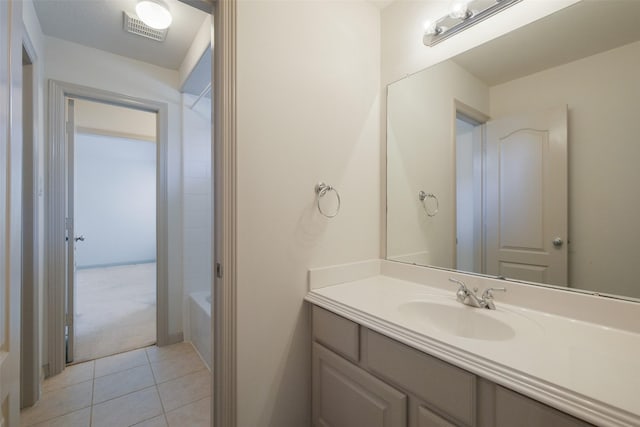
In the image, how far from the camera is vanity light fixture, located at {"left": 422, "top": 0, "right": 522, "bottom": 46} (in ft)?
3.91

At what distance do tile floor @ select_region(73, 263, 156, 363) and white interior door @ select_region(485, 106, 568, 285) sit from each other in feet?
9.22

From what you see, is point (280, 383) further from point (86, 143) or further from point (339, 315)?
point (86, 143)

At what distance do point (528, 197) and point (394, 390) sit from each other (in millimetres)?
924

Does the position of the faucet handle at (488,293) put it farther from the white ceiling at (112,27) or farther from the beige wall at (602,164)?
the white ceiling at (112,27)

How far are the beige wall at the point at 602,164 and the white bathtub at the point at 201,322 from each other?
6.91 ft

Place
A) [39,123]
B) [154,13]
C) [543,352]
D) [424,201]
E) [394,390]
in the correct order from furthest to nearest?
[39,123], [154,13], [424,201], [394,390], [543,352]

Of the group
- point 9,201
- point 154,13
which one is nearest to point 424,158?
point 9,201

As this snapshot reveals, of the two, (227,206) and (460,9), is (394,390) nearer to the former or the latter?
(227,206)

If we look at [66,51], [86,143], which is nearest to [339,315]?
[66,51]

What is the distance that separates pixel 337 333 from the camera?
3.78ft

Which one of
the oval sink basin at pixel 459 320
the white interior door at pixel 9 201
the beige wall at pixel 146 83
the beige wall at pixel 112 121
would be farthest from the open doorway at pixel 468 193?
the beige wall at pixel 112 121

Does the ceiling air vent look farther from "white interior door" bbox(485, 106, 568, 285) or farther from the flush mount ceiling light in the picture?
"white interior door" bbox(485, 106, 568, 285)

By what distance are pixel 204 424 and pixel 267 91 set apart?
1781mm

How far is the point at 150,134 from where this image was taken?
398 centimetres
